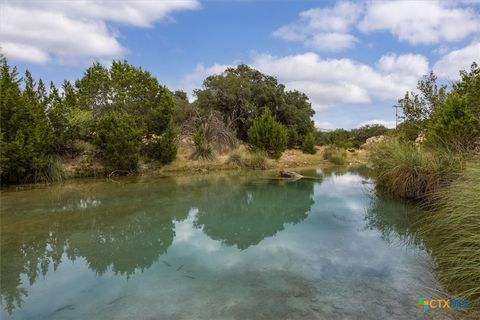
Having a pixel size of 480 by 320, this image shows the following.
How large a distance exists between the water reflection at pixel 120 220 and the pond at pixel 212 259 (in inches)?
1.2

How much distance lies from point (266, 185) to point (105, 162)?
8411mm

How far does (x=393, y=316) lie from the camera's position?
3092mm

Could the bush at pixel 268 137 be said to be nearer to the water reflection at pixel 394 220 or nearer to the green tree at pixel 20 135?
the green tree at pixel 20 135

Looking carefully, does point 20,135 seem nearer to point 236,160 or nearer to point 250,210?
point 250,210

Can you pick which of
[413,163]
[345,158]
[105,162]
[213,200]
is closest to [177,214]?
[213,200]

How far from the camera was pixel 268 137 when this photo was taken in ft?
69.8

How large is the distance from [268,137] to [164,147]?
7240mm

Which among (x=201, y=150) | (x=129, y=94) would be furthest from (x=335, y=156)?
(x=129, y=94)

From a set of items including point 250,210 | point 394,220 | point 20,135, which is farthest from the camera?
point 20,135

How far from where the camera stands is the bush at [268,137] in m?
21.3

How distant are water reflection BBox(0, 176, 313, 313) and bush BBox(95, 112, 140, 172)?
2.96 metres

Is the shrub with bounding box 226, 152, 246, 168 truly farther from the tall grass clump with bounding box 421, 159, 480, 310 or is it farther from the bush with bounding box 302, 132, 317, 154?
the tall grass clump with bounding box 421, 159, 480, 310

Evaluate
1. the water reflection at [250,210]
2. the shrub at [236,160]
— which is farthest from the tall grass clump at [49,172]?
the shrub at [236,160]

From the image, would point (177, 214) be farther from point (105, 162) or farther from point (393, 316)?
point (105, 162)
